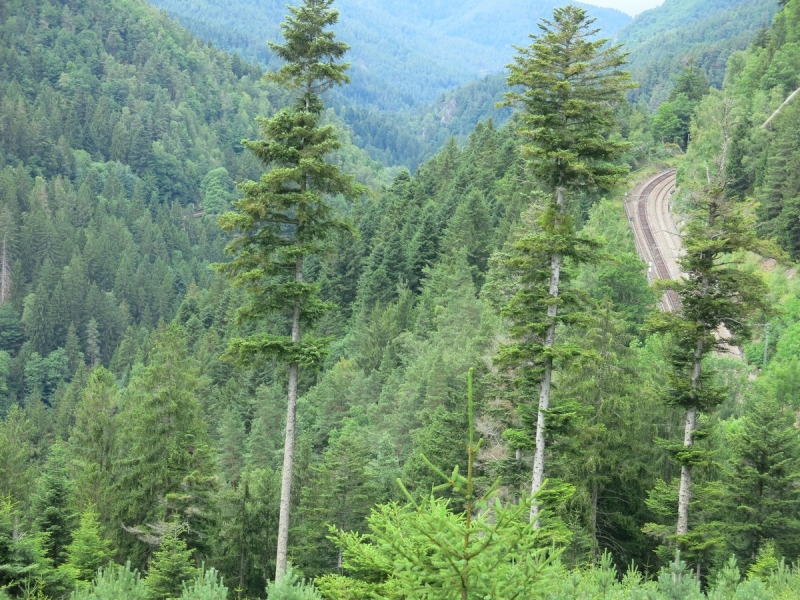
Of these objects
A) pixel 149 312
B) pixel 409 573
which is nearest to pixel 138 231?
pixel 149 312

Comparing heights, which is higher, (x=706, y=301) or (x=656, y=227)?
(x=656, y=227)

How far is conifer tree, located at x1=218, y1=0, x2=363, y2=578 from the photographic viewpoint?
16016 mm

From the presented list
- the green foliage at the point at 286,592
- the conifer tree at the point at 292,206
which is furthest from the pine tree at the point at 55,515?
the green foliage at the point at 286,592

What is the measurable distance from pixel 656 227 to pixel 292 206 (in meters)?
52.4

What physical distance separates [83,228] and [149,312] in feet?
85.9

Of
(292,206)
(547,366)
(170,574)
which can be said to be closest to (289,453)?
(170,574)

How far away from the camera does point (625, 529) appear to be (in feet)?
74.7

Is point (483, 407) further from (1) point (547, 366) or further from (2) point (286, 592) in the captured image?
(2) point (286, 592)

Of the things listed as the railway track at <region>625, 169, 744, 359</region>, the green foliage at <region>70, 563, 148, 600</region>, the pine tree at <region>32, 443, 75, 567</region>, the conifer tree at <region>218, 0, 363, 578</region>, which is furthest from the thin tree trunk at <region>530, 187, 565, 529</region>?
the railway track at <region>625, 169, 744, 359</region>

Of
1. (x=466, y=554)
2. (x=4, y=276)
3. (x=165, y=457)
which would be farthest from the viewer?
(x=4, y=276)

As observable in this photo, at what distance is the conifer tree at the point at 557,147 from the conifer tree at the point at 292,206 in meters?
4.18

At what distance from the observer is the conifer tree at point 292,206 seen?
16.0 metres

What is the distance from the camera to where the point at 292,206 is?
1639 cm

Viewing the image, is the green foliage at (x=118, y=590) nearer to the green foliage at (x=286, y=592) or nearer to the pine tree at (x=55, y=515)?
the green foliage at (x=286, y=592)
